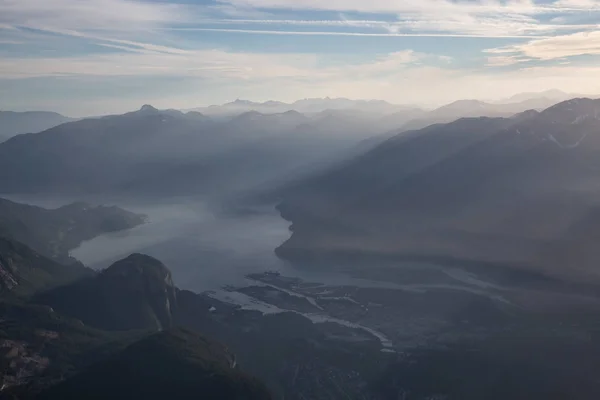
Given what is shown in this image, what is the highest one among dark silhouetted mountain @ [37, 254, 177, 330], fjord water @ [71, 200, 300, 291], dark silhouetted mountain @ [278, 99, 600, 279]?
dark silhouetted mountain @ [278, 99, 600, 279]

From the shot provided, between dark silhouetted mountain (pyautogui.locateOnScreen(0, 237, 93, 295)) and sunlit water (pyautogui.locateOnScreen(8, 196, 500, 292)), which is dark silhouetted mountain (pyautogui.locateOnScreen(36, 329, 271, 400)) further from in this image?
sunlit water (pyautogui.locateOnScreen(8, 196, 500, 292))

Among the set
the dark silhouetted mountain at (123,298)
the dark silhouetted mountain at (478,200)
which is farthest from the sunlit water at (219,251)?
the dark silhouetted mountain at (123,298)

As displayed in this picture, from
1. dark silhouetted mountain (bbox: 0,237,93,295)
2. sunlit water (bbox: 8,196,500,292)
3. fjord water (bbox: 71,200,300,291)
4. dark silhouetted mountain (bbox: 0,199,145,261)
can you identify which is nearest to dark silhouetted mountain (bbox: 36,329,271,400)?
dark silhouetted mountain (bbox: 0,237,93,295)

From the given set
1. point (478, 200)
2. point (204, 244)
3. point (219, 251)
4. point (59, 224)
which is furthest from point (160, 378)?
point (59, 224)

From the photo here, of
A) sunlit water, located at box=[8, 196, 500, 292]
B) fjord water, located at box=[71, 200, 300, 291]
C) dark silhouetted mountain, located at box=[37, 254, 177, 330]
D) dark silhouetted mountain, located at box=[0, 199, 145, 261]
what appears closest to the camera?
dark silhouetted mountain, located at box=[37, 254, 177, 330]

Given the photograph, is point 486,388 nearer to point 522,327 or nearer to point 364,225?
point 522,327

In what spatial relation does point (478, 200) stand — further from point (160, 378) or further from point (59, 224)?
point (59, 224)

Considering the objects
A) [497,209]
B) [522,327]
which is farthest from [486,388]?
[497,209]
